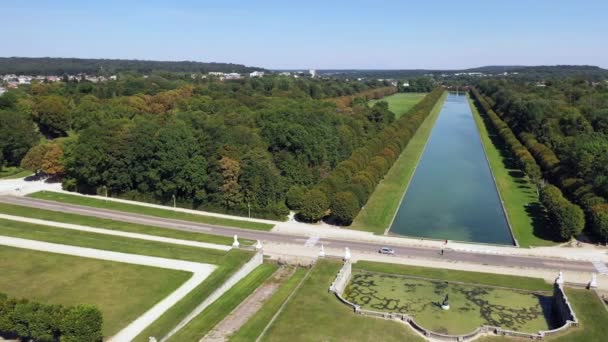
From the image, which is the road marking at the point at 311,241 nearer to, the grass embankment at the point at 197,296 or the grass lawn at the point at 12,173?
the grass embankment at the point at 197,296

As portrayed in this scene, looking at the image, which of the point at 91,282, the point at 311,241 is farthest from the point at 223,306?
the point at 311,241

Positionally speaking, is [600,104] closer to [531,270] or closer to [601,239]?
[601,239]

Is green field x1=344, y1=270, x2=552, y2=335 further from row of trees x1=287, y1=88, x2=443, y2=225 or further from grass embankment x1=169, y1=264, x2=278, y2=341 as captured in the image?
row of trees x1=287, y1=88, x2=443, y2=225

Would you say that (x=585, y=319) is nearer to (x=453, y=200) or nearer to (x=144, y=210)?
(x=453, y=200)

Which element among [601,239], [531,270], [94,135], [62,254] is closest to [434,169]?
[601,239]

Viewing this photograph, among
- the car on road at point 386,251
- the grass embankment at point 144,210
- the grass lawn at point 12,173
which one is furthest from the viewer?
the grass lawn at point 12,173

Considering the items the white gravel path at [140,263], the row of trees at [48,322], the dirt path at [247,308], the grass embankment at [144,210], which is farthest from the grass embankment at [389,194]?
the row of trees at [48,322]
